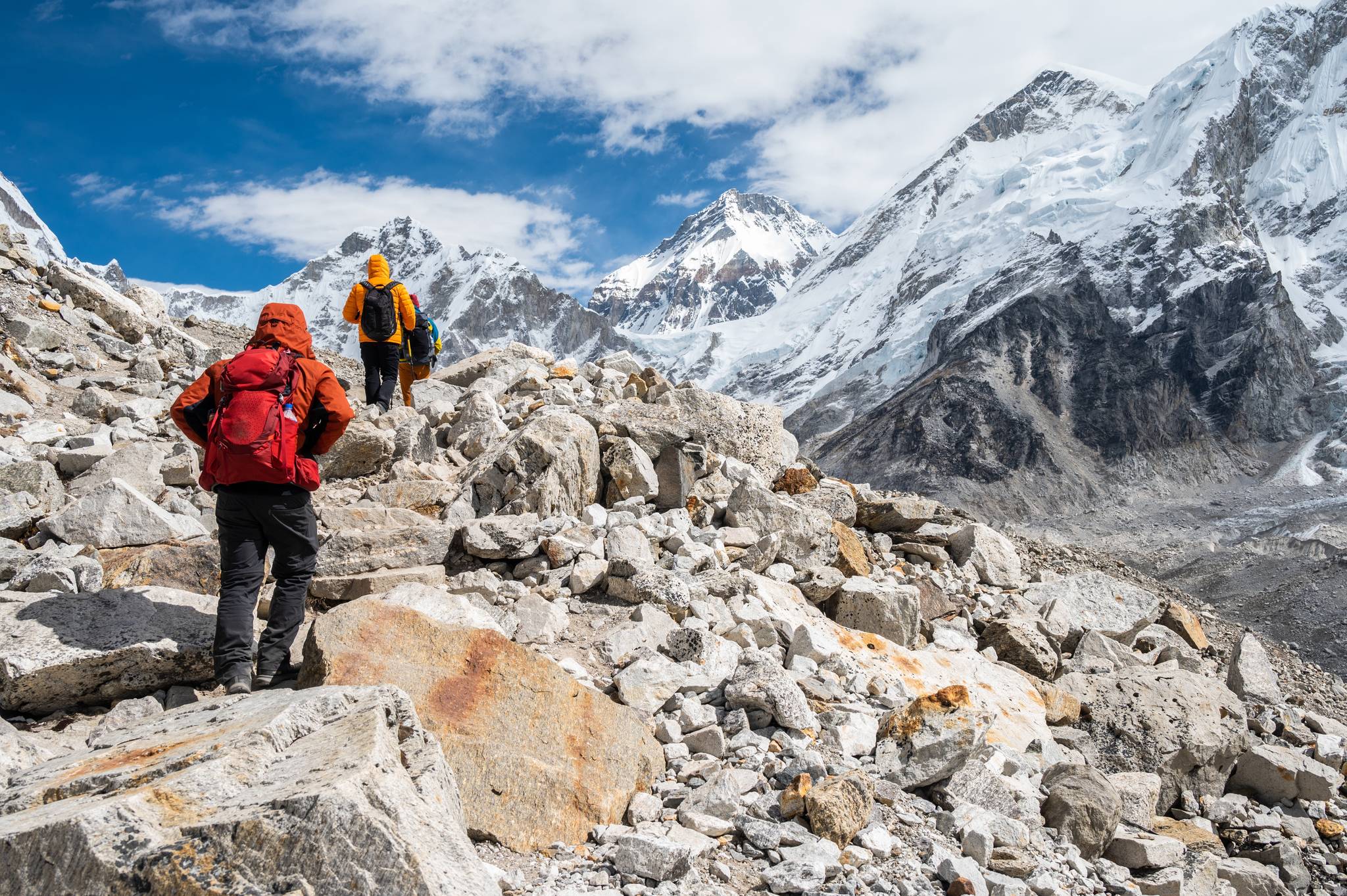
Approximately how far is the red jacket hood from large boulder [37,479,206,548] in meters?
2.70

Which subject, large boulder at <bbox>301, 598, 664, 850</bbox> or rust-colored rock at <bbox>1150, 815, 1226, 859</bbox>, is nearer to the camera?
large boulder at <bbox>301, 598, 664, 850</bbox>

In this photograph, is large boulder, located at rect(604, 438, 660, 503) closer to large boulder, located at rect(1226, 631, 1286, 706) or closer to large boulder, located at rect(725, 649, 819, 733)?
large boulder, located at rect(725, 649, 819, 733)

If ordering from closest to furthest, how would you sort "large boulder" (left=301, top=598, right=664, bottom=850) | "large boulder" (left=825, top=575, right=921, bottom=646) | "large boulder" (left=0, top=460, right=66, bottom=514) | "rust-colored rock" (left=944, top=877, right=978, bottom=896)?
"large boulder" (left=301, top=598, right=664, bottom=850) → "rust-colored rock" (left=944, top=877, right=978, bottom=896) → "large boulder" (left=0, top=460, right=66, bottom=514) → "large boulder" (left=825, top=575, right=921, bottom=646)

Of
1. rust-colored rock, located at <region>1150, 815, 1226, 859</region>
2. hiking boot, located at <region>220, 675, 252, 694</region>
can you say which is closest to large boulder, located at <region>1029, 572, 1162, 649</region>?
rust-colored rock, located at <region>1150, 815, 1226, 859</region>

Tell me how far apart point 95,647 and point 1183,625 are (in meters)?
13.1

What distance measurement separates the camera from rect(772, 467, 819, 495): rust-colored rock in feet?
38.4

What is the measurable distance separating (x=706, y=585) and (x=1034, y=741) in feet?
10.4

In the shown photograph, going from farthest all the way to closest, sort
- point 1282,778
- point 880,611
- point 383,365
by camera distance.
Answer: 1. point 383,365
2. point 880,611
3. point 1282,778

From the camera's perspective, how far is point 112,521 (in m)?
7.08

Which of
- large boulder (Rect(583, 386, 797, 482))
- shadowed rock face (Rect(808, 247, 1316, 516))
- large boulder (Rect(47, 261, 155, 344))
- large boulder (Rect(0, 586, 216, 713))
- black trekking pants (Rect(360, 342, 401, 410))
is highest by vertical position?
shadowed rock face (Rect(808, 247, 1316, 516))

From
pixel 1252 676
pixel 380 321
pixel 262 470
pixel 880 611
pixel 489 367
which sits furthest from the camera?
pixel 489 367

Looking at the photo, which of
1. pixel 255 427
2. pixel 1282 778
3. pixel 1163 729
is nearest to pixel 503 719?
pixel 255 427

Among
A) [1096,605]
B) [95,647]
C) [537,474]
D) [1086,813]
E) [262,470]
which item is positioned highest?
[537,474]

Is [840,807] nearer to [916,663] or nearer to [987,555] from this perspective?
[916,663]
